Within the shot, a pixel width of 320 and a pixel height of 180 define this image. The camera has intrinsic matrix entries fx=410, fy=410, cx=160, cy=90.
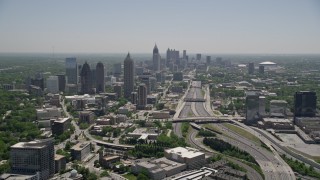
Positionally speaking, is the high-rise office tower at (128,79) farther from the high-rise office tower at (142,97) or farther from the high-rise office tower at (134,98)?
the high-rise office tower at (142,97)

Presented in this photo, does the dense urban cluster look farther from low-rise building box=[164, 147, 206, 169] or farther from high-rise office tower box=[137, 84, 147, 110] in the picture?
high-rise office tower box=[137, 84, 147, 110]

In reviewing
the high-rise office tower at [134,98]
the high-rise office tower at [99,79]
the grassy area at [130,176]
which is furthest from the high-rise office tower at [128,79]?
the grassy area at [130,176]

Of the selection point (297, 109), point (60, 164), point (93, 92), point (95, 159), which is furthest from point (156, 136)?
point (93, 92)

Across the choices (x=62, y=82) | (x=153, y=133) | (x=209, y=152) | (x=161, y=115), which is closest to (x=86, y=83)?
(x=62, y=82)

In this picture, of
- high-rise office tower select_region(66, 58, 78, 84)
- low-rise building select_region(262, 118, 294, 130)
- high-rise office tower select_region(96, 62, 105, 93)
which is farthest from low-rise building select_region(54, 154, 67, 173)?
high-rise office tower select_region(66, 58, 78, 84)

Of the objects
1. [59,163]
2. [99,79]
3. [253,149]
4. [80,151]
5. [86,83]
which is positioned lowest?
[253,149]

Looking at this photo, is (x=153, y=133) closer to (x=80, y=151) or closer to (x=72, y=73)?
(x=80, y=151)
